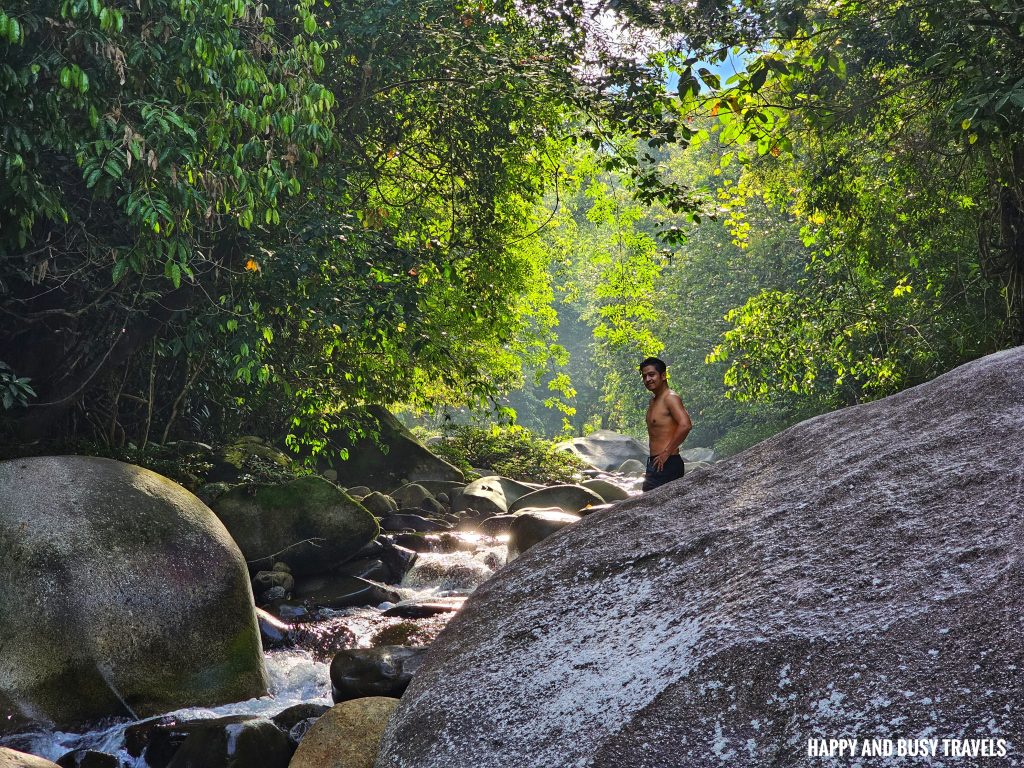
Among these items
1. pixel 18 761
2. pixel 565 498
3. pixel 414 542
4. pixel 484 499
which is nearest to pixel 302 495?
pixel 414 542

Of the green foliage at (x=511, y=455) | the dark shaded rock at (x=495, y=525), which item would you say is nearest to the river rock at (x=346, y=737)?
the dark shaded rock at (x=495, y=525)

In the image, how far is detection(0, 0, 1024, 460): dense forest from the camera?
605cm

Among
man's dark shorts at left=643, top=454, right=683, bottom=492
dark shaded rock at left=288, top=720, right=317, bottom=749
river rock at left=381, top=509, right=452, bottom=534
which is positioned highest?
man's dark shorts at left=643, top=454, right=683, bottom=492

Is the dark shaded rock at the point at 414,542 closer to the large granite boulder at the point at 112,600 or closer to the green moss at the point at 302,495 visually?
the green moss at the point at 302,495

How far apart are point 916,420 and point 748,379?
9.07 metres

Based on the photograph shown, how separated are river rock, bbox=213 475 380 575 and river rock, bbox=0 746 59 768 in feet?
18.3

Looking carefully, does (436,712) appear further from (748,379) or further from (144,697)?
(748,379)

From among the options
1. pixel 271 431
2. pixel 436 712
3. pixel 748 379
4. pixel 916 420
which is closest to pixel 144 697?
pixel 436 712

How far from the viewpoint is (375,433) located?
11.2 metres

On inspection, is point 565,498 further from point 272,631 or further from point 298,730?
point 298,730

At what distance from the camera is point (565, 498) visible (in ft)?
46.3

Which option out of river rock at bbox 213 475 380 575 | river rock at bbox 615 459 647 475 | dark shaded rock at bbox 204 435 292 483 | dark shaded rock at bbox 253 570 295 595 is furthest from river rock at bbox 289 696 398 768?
river rock at bbox 615 459 647 475

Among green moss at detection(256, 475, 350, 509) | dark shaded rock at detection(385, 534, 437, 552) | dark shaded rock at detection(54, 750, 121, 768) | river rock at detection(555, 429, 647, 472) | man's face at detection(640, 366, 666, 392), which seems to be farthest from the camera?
river rock at detection(555, 429, 647, 472)

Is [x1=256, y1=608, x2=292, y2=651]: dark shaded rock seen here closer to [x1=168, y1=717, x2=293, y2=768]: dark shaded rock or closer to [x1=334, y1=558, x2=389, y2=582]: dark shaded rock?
[x1=334, y1=558, x2=389, y2=582]: dark shaded rock
